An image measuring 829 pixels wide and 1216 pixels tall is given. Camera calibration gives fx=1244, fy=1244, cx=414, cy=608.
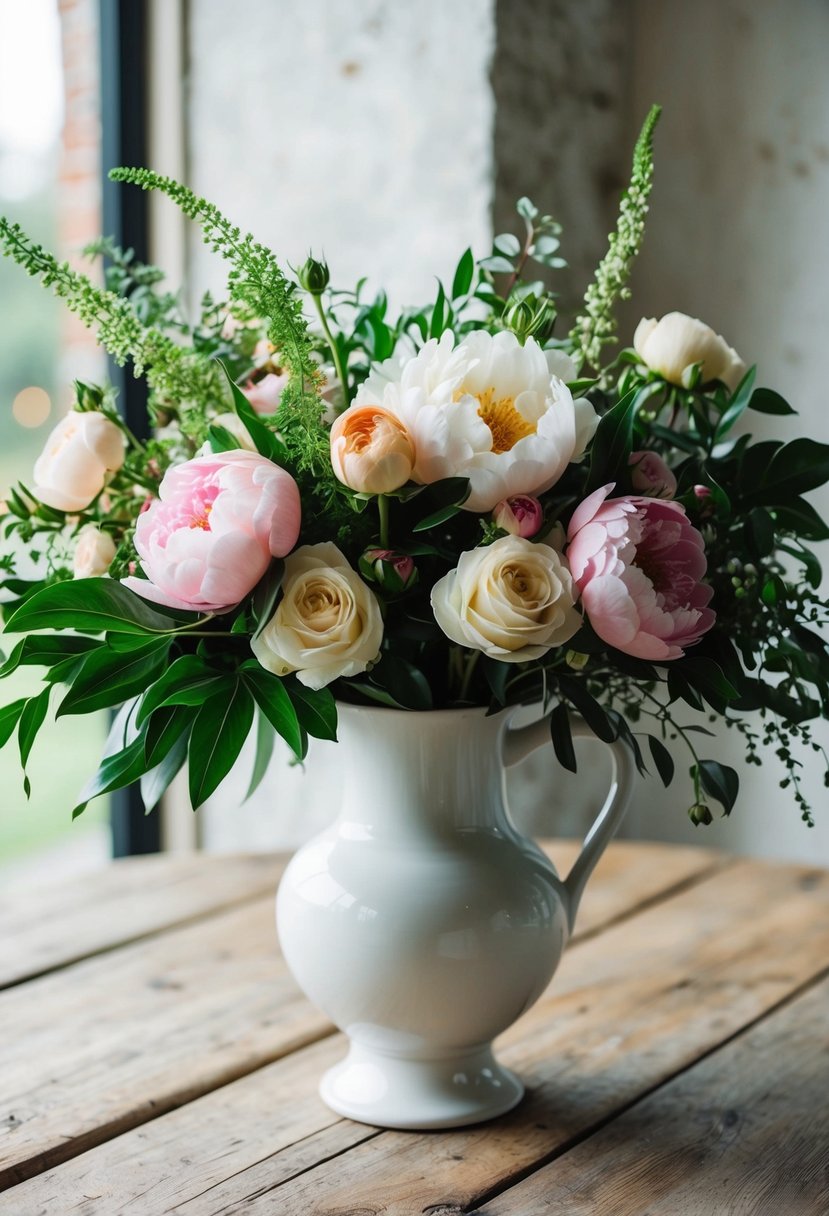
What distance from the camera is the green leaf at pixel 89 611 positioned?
2.52 feet

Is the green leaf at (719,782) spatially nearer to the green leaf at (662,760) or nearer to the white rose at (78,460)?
the green leaf at (662,760)

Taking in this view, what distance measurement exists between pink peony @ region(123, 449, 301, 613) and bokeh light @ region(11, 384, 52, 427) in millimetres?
1482

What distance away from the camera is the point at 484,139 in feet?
6.05

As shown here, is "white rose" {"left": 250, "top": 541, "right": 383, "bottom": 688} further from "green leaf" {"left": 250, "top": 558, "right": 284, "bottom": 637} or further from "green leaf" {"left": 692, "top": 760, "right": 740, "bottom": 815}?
"green leaf" {"left": 692, "top": 760, "right": 740, "bottom": 815}

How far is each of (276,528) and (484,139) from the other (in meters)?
1.29

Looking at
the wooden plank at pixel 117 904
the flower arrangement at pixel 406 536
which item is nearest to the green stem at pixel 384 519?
the flower arrangement at pixel 406 536

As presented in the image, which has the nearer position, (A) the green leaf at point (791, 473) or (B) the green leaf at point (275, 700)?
(B) the green leaf at point (275, 700)

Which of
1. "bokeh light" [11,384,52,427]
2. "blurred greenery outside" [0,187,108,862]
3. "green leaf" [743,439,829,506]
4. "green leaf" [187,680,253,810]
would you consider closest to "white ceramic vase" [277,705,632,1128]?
"green leaf" [187,680,253,810]

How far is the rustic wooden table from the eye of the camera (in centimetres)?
81

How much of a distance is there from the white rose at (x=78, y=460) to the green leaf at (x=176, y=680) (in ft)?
0.58

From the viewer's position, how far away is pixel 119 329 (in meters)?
0.85

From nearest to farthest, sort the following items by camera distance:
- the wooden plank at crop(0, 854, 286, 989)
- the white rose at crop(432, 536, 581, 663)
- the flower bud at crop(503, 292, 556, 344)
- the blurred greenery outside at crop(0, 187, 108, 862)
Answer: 1. the white rose at crop(432, 536, 581, 663)
2. the flower bud at crop(503, 292, 556, 344)
3. the wooden plank at crop(0, 854, 286, 989)
4. the blurred greenery outside at crop(0, 187, 108, 862)

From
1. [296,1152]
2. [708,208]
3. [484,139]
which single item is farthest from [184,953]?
[708,208]

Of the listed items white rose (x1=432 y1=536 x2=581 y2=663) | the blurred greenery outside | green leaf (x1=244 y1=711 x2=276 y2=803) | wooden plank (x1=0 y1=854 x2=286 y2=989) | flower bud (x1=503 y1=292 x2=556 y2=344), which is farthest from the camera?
the blurred greenery outside
